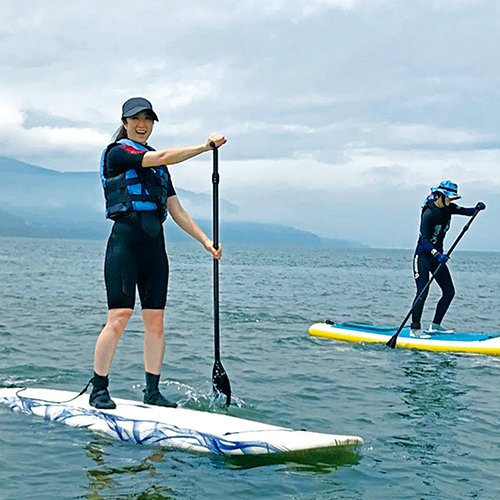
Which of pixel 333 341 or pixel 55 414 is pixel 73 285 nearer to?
pixel 333 341

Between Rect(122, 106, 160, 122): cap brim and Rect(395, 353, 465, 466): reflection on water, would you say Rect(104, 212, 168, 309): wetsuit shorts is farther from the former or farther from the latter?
Rect(395, 353, 465, 466): reflection on water

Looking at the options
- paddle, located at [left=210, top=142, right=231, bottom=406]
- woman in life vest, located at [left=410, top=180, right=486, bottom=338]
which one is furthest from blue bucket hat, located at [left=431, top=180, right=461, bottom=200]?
paddle, located at [left=210, top=142, right=231, bottom=406]

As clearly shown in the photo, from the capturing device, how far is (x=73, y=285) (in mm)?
27938

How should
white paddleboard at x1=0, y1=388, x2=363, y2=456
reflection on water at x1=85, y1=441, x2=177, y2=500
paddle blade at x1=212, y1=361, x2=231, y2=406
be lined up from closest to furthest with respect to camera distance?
reflection on water at x1=85, y1=441, x2=177, y2=500 < white paddleboard at x1=0, y1=388, x2=363, y2=456 < paddle blade at x1=212, y1=361, x2=231, y2=406

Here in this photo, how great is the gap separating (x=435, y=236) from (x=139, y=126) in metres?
6.88

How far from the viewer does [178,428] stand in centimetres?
628

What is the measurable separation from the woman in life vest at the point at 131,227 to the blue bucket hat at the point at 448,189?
241 inches

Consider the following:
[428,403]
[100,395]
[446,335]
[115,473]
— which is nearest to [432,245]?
[446,335]

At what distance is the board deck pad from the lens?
1176cm

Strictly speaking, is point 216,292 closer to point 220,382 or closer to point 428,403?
point 220,382

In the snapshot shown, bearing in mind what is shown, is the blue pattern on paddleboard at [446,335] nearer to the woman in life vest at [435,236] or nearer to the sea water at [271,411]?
the woman in life vest at [435,236]

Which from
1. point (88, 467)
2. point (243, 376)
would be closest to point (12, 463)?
point (88, 467)

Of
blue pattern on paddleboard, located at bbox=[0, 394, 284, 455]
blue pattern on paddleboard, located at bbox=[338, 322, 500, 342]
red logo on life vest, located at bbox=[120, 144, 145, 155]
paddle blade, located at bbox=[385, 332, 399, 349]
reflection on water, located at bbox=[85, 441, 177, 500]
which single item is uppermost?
red logo on life vest, located at bbox=[120, 144, 145, 155]

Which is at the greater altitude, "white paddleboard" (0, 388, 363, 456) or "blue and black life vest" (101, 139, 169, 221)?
"blue and black life vest" (101, 139, 169, 221)
